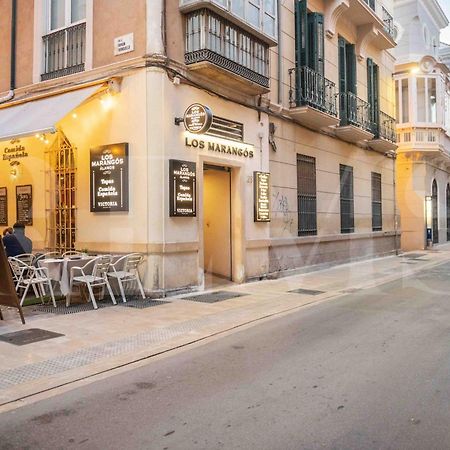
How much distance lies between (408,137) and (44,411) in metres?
23.2

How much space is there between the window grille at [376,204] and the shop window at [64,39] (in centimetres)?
1331

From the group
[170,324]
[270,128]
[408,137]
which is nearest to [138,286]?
[170,324]

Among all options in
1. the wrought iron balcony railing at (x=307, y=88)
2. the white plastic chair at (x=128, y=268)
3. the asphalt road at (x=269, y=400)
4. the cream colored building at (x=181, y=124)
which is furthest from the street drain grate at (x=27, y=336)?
the wrought iron balcony railing at (x=307, y=88)

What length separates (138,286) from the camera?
9.77 meters

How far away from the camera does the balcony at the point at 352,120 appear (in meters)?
16.5

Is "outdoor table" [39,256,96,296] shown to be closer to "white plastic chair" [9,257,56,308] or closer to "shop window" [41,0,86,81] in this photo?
"white plastic chair" [9,257,56,308]

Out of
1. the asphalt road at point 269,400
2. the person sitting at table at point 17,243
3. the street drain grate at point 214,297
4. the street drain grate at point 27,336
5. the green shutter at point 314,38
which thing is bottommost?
the asphalt road at point 269,400

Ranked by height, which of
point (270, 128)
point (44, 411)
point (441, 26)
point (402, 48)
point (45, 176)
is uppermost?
point (441, 26)

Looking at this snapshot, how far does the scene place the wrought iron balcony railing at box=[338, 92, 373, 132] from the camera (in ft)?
54.5

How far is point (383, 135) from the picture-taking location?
19.9 metres

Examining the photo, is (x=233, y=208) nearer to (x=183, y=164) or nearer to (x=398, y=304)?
(x=183, y=164)

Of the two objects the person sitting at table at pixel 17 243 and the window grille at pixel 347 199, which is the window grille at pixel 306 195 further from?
the person sitting at table at pixel 17 243

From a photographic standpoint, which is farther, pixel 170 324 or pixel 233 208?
pixel 233 208

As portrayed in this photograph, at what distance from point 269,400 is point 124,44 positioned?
26.9 ft
